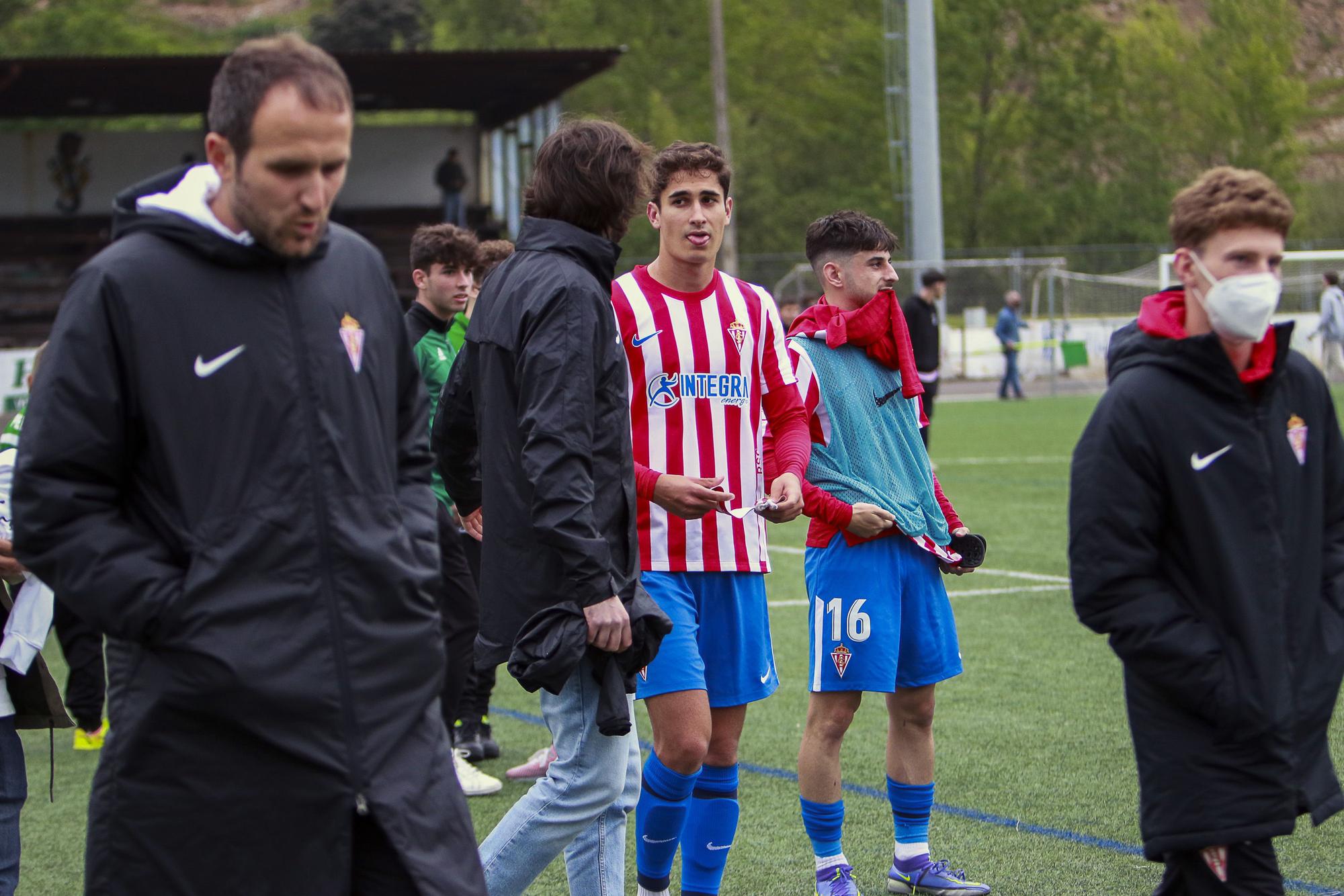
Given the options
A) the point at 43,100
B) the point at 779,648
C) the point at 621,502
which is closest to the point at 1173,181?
the point at 43,100

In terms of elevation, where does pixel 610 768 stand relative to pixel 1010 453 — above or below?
above

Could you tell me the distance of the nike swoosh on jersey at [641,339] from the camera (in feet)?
14.1

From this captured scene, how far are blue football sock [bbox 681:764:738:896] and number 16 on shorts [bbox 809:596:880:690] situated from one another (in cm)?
48

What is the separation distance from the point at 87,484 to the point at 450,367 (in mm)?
3641

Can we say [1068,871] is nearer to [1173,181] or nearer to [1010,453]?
[1010,453]

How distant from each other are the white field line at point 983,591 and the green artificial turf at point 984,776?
0.03 metres

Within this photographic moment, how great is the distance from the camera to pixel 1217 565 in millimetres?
2934

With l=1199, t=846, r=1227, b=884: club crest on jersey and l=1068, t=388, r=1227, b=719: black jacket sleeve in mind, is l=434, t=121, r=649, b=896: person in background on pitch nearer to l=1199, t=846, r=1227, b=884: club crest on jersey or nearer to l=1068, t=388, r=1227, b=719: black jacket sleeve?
l=1068, t=388, r=1227, b=719: black jacket sleeve

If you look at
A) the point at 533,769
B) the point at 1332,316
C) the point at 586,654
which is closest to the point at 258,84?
the point at 586,654

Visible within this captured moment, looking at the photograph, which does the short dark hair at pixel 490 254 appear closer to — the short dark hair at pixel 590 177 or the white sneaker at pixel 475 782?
the white sneaker at pixel 475 782

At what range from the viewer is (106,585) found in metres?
2.43

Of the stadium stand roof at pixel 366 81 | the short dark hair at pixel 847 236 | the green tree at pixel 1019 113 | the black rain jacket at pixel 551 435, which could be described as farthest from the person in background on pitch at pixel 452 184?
the black rain jacket at pixel 551 435

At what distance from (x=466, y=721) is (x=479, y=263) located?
1917 millimetres

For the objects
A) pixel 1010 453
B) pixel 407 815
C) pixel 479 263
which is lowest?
pixel 1010 453
